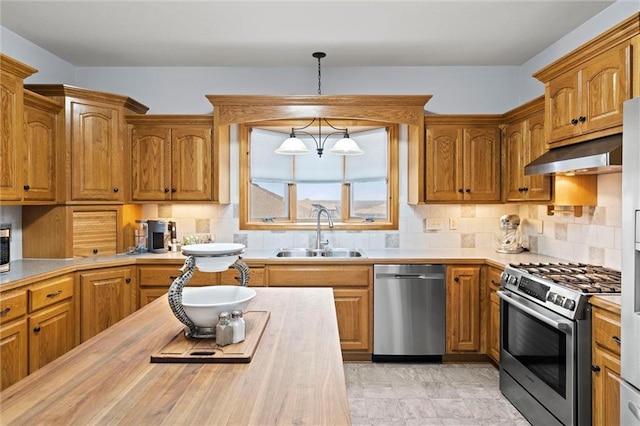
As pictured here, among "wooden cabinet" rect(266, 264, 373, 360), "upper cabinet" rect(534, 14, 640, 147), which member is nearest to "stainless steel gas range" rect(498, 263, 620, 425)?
"upper cabinet" rect(534, 14, 640, 147)

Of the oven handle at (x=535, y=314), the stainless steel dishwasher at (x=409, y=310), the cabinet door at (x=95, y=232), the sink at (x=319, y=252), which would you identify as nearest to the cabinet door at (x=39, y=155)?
the cabinet door at (x=95, y=232)

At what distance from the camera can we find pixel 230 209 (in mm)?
4379

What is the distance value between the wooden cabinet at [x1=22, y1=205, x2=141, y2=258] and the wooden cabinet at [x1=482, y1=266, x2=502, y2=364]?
127 inches

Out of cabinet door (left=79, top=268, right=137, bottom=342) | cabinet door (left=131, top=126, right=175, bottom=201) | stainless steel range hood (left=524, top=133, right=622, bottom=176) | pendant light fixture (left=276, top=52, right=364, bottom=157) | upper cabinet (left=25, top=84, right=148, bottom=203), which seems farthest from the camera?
cabinet door (left=131, top=126, right=175, bottom=201)

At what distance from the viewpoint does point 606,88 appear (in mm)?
2408

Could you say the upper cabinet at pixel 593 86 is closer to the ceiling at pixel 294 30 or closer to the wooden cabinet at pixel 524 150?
the wooden cabinet at pixel 524 150

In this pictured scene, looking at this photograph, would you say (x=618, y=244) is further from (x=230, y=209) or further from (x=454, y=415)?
(x=230, y=209)

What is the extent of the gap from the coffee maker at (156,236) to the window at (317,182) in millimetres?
737

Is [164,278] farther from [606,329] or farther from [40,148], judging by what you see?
[606,329]

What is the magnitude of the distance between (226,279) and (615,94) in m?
2.96

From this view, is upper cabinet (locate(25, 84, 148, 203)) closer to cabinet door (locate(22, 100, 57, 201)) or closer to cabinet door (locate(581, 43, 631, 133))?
cabinet door (locate(22, 100, 57, 201))

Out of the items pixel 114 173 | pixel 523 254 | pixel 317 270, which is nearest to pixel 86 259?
pixel 114 173

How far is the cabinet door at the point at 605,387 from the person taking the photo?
2.07 meters

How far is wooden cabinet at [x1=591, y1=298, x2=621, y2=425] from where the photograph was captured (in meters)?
2.06
